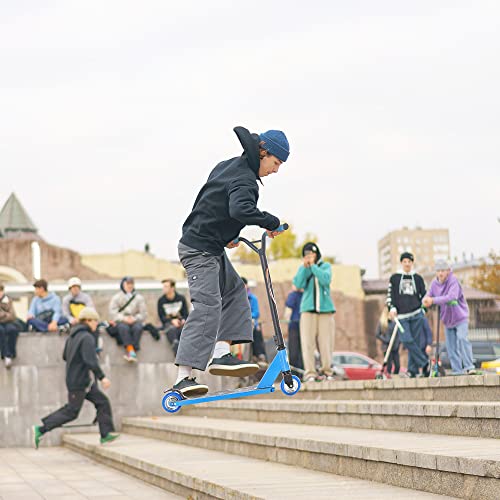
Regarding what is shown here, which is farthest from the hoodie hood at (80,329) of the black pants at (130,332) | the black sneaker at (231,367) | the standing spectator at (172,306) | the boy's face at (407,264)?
the black sneaker at (231,367)

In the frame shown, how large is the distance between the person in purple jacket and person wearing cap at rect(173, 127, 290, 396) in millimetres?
6727

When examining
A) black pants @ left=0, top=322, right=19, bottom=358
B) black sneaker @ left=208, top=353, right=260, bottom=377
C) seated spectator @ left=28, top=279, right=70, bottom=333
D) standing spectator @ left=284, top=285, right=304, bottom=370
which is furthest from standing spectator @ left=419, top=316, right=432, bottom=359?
black sneaker @ left=208, top=353, right=260, bottom=377

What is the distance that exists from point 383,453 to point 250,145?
2399 mm

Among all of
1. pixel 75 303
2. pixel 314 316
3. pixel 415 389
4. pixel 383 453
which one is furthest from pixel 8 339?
pixel 383 453

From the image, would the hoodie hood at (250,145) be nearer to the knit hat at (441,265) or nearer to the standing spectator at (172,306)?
the knit hat at (441,265)

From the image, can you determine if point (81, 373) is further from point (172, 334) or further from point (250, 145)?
point (250, 145)

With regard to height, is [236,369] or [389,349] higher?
[236,369]

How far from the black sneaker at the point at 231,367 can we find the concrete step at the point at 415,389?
3.33 metres

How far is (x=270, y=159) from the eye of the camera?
6168 millimetres

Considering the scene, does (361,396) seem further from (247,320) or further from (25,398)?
(25,398)

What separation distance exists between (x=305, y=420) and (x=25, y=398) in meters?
8.06

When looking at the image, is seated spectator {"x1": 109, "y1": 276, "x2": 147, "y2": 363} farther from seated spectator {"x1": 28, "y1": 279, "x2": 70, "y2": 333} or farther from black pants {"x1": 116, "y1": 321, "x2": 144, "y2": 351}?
seated spectator {"x1": 28, "y1": 279, "x2": 70, "y2": 333}

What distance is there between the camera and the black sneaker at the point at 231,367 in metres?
6.39

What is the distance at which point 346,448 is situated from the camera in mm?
7625
